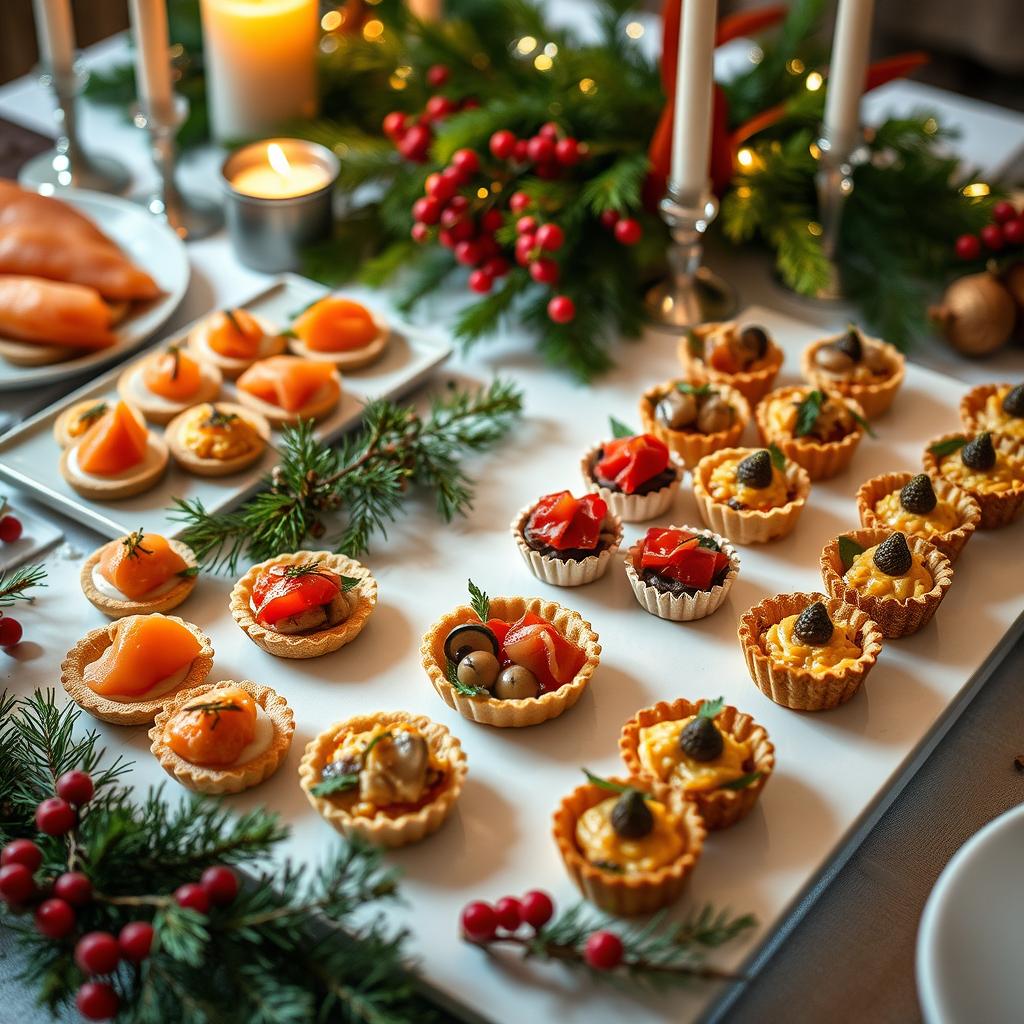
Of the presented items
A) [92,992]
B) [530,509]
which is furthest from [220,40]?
[92,992]

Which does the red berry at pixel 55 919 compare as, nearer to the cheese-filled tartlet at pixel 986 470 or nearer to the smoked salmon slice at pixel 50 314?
the smoked salmon slice at pixel 50 314

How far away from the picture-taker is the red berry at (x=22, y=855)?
1250mm

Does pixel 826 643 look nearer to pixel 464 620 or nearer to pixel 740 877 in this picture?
pixel 740 877

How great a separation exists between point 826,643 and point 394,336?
911 mm

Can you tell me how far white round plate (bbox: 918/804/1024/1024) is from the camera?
3.77 feet

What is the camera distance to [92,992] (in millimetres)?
1160

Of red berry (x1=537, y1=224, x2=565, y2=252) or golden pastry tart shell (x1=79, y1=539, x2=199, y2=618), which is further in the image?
red berry (x1=537, y1=224, x2=565, y2=252)

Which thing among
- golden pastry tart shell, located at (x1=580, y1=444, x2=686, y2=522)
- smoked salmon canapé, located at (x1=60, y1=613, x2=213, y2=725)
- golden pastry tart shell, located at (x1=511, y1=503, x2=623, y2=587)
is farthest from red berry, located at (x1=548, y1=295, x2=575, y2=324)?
smoked salmon canapé, located at (x1=60, y1=613, x2=213, y2=725)

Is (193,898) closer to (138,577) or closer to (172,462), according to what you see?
(138,577)

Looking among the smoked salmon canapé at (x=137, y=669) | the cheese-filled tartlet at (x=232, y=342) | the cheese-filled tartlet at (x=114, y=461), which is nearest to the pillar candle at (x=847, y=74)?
the cheese-filled tartlet at (x=232, y=342)

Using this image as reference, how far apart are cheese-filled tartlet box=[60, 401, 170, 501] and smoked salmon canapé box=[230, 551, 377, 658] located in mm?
261

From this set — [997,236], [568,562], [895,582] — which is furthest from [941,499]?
[997,236]

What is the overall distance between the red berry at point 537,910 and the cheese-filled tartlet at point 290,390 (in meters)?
0.85

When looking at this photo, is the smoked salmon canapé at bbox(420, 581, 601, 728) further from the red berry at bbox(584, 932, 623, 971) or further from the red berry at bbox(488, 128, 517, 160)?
the red berry at bbox(488, 128, 517, 160)
